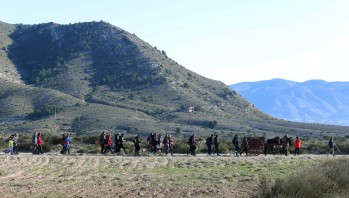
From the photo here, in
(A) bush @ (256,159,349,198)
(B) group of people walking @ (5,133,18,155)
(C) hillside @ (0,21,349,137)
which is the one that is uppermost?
(C) hillside @ (0,21,349,137)

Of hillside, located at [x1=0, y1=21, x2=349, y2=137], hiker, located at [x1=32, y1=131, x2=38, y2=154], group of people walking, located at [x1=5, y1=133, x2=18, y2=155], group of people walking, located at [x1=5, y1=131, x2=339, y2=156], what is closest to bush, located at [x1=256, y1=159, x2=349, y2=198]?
group of people walking, located at [x1=5, y1=131, x2=339, y2=156]

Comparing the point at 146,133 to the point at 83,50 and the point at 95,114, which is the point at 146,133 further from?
the point at 83,50

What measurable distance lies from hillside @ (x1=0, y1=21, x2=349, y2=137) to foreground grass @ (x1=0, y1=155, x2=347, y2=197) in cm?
5056

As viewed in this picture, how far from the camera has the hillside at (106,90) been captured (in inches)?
3425

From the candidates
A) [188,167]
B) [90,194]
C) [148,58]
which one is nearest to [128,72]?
[148,58]

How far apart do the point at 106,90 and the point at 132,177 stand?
87876mm

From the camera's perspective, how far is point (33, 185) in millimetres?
19781

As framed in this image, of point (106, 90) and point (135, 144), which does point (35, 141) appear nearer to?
point (135, 144)

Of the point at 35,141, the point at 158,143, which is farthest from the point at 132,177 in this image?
the point at 35,141

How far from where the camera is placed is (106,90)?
109250 millimetres

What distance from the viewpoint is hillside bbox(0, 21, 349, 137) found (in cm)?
8700

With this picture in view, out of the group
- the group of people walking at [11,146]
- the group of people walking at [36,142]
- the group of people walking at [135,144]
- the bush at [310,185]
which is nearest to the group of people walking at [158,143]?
the group of people walking at [135,144]

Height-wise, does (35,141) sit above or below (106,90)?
below

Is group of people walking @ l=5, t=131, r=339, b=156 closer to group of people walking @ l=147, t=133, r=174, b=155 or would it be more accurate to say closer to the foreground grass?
group of people walking @ l=147, t=133, r=174, b=155
